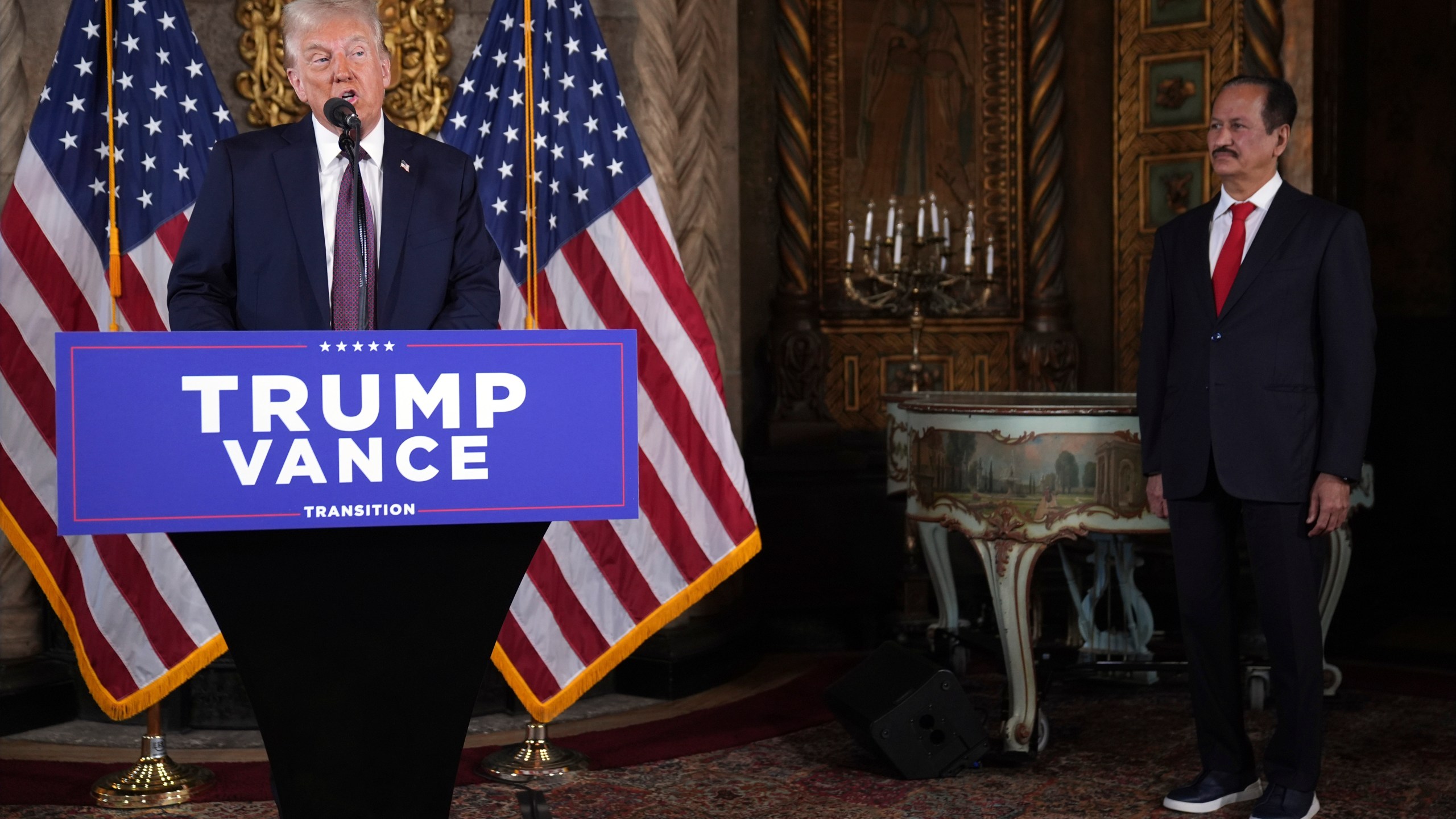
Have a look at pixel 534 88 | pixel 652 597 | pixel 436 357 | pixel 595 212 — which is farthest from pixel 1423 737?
pixel 436 357

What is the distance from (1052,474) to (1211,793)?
90 centimetres

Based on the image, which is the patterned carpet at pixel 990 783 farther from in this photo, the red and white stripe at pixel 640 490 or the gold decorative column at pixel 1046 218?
the gold decorative column at pixel 1046 218

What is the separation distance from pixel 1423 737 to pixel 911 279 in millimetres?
2394

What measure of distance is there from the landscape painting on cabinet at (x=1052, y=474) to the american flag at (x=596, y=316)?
0.70m

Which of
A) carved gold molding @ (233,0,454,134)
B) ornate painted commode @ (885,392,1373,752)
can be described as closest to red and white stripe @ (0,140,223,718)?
carved gold molding @ (233,0,454,134)

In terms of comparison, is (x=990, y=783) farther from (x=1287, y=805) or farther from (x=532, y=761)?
(x=532, y=761)

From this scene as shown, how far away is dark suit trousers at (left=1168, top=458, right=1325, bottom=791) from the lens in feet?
10.7

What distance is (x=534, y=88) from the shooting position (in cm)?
394

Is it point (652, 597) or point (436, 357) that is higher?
point (436, 357)

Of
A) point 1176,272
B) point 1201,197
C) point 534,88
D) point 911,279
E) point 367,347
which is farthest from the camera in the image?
point 1201,197

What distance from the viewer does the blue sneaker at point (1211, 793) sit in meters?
3.39

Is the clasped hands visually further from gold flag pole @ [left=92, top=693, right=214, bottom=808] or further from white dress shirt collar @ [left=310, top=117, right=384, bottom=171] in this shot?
gold flag pole @ [left=92, top=693, right=214, bottom=808]

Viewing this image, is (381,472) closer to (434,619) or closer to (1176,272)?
(434,619)

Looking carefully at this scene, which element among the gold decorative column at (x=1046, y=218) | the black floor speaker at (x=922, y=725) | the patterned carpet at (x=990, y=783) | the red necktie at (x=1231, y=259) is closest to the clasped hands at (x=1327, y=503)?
the red necktie at (x=1231, y=259)
